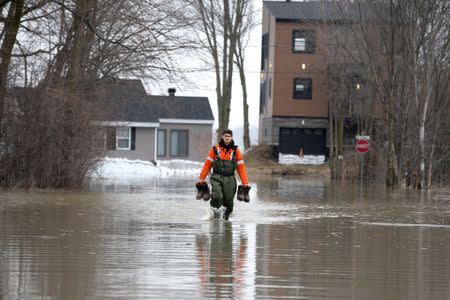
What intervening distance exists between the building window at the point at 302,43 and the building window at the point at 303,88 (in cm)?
197

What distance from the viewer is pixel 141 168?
165 ft

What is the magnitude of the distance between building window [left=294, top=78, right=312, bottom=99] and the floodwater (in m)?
36.5

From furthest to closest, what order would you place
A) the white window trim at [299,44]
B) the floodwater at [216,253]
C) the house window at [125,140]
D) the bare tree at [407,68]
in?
the white window trim at [299,44], the house window at [125,140], the bare tree at [407,68], the floodwater at [216,253]

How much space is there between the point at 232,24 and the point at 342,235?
44.0 metres

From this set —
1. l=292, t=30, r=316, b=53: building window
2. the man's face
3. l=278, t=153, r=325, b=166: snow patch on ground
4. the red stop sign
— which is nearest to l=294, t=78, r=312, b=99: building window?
l=292, t=30, r=316, b=53: building window

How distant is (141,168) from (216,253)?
39.4m

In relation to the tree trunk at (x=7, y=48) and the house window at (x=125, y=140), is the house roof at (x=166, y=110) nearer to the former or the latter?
the house window at (x=125, y=140)

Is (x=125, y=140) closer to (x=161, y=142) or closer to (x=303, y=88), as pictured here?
(x=161, y=142)

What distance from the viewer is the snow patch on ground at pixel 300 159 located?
56.4 meters

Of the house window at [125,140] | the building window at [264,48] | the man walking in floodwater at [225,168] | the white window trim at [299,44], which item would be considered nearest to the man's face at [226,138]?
the man walking in floodwater at [225,168]

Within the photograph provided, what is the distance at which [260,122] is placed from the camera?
66.2 metres

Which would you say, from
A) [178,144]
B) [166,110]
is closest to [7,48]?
[166,110]

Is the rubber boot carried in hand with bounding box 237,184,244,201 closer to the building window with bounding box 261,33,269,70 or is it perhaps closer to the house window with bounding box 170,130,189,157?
the house window with bounding box 170,130,189,157

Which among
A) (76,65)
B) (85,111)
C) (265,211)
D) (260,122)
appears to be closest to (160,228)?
(265,211)
